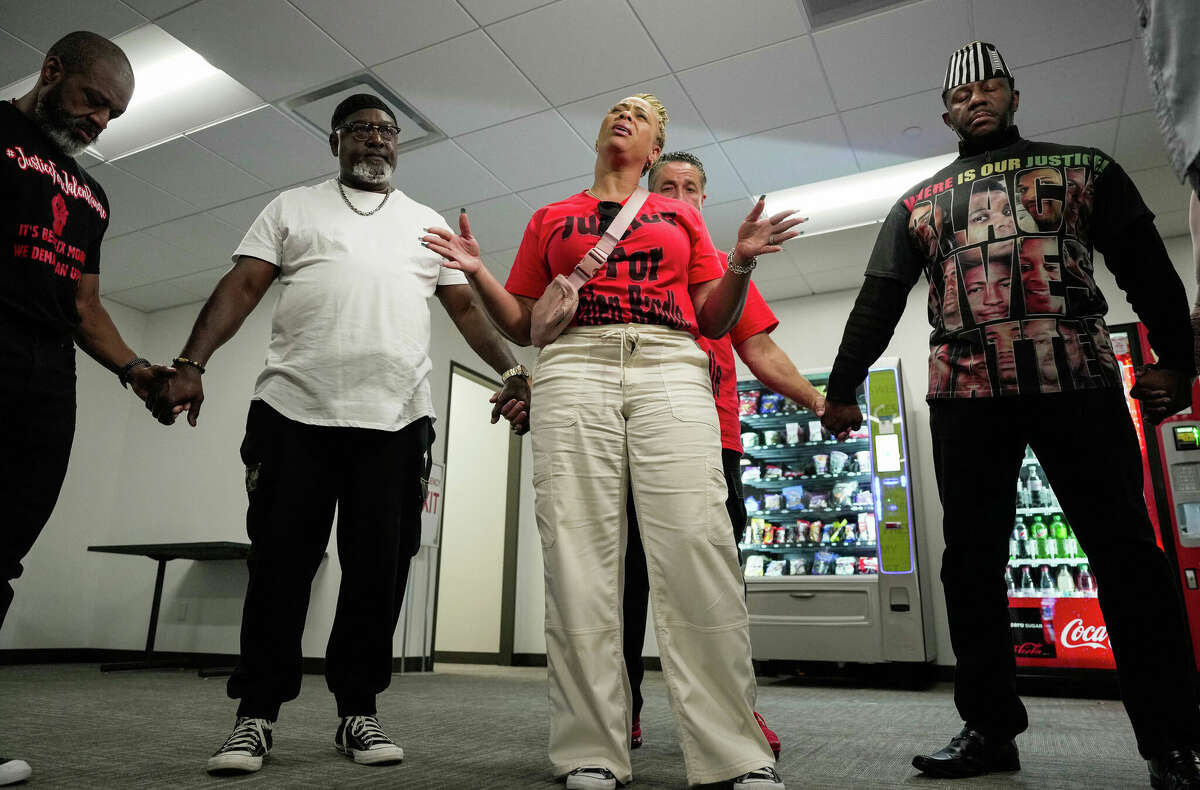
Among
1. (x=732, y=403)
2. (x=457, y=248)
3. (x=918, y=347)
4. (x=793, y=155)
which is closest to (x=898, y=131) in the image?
(x=793, y=155)

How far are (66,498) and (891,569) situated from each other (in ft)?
19.3

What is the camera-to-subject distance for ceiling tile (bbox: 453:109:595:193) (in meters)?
4.04

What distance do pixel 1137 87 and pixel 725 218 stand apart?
7.22 feet

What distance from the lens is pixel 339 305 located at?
5.81 ft

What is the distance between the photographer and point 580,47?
3.44 metres

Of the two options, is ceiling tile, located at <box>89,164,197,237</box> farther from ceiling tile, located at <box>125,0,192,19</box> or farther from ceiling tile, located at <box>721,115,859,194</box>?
ceiling tile, located at <box>721,115,859,194</box>

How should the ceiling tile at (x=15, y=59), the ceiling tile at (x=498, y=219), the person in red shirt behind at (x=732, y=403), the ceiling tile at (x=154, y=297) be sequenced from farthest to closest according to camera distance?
the ceiling tile at (x=154, y=297)
the ceiling tile at (x=498, y=219)
the ceiling tile at (x=15, y=59)
the person in red shirt behind at (x=732, y=403)

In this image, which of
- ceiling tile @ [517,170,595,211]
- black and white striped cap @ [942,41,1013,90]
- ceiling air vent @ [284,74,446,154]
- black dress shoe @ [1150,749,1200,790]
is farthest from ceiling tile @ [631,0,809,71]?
black dress shoe @ [1150,749,1200,790]

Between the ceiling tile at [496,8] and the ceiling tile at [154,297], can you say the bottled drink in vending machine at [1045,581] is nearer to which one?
the ceiling tile at [496,8]

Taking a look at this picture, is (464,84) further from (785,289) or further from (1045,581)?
(1045,581)

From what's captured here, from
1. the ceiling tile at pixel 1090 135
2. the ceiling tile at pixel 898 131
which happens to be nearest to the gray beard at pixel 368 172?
the ceiling tile at pixel 898 131

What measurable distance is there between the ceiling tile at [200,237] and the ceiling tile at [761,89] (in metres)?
3.25

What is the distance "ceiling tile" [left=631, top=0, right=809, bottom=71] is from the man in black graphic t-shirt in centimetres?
168

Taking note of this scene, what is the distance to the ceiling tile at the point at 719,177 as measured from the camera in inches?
167
